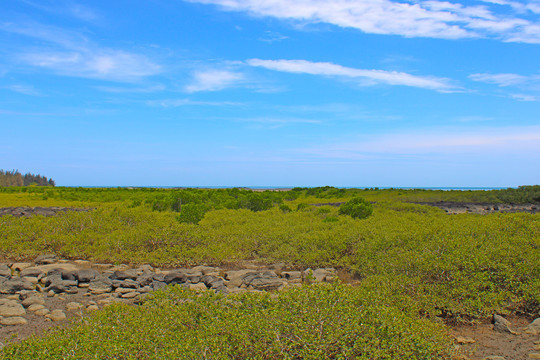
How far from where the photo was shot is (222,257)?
38.3 ft

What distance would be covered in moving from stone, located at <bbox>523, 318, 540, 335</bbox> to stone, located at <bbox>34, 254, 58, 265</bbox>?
1189 centimetres

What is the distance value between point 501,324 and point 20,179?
333ft

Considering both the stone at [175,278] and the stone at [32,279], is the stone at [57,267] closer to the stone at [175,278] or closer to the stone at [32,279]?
the stone at [32,279]

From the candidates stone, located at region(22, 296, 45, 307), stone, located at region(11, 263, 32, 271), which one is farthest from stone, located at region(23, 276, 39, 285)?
stone, located at region(22, 296, 45, 307)

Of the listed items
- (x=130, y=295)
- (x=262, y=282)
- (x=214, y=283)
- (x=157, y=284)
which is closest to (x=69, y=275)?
(x=130, y=295)

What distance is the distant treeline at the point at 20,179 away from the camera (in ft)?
275

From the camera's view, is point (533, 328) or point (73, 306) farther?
point (73, 306)

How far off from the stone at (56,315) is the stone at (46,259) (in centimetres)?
500

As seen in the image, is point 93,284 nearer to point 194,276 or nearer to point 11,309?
point 11,309

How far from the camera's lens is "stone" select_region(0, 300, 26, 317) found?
7.28m

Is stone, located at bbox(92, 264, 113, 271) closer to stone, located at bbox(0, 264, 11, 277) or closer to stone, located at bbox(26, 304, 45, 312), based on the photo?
stone, located at bbox(0, 264, 11, 277)

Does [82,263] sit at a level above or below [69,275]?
below

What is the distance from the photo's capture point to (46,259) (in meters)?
11.9

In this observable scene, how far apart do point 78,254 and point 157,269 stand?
295 centimetres
